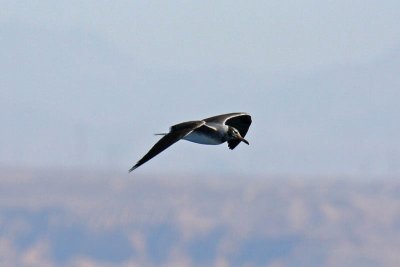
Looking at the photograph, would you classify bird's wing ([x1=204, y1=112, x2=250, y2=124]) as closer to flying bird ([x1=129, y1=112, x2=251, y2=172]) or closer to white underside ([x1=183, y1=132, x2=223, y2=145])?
flying bird ([x1=129, y1=112, x2=251, y2=172])

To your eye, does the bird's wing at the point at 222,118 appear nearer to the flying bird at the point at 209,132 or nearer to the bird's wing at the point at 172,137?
the flying bird at the point at 209,132

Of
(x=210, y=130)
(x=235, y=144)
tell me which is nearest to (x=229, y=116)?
(x=235, y=144)

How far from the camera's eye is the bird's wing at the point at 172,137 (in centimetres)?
5809

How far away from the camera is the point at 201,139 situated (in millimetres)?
64688

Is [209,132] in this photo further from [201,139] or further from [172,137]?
[172,137]

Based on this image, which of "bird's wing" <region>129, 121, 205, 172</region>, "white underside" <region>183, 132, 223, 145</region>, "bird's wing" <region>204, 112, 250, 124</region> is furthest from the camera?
"bird's wing" <region>204, 112, 250, 124</region>

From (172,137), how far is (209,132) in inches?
206

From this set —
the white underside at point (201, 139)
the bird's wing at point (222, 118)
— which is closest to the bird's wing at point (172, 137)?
the white underside at point (201, 139)

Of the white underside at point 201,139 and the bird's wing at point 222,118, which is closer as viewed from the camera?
the white underside at point 201,139

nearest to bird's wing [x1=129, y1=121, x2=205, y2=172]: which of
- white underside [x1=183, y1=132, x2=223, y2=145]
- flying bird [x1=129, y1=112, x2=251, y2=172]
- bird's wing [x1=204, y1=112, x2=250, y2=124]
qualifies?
flying bird [x1=129, y1=112, x2=251, y2=172]

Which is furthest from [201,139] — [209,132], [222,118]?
[222,118]

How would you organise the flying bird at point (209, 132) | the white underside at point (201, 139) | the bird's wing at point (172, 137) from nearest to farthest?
1. the bird's wing at point (172, 137)
2. the flying bird at point (209, 132)
3. the white underside at point (201, 139)

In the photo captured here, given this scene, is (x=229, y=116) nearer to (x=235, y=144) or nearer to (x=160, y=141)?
(x=235, y=144)

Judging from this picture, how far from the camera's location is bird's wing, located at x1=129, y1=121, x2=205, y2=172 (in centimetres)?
5809
